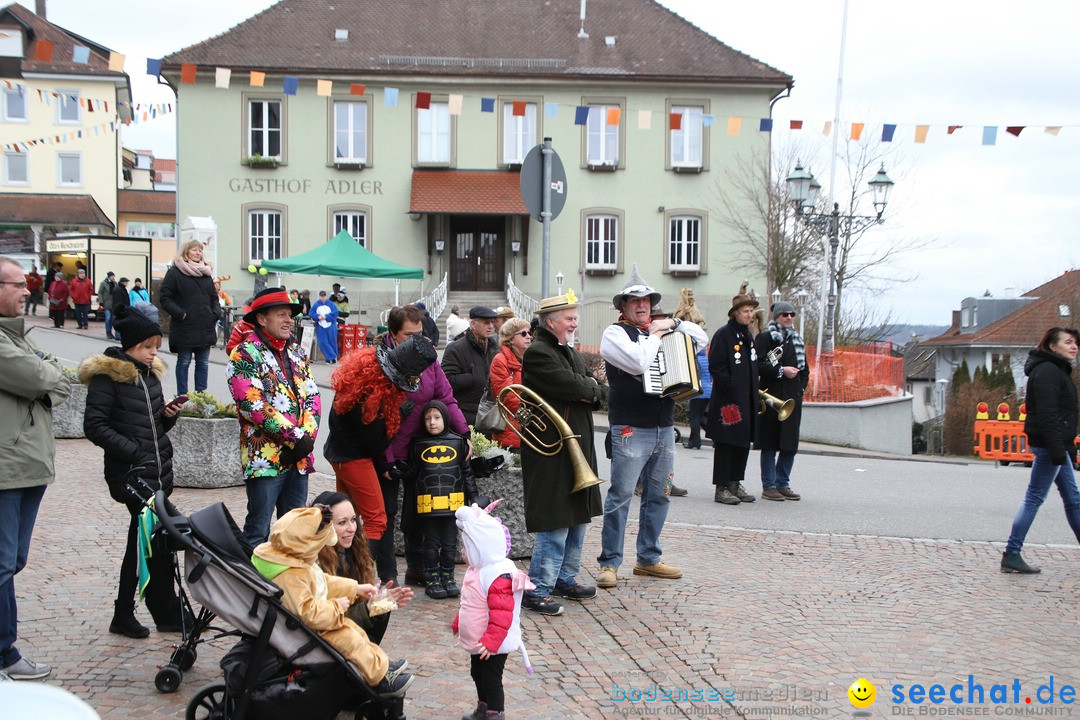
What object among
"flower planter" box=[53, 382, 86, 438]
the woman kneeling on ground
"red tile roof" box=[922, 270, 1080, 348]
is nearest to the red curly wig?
the woman kneeling on ground

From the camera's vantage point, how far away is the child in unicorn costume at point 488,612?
191 inches

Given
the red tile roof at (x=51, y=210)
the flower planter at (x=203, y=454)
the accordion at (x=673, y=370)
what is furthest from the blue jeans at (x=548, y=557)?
the red tile roof at (x=51, y=210)

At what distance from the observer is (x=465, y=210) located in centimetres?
3244

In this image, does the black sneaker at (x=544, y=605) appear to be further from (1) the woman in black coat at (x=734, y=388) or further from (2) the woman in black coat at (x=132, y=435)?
(1) the woman in black coat at (x=734, y=388)

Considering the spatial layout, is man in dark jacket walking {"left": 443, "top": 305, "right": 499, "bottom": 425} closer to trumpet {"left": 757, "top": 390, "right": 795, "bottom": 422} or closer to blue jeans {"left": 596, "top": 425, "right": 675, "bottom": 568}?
blue jeans {"left": 596, "top": 425, "right": 675, "bottom": 568}

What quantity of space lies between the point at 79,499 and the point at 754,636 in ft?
20.8

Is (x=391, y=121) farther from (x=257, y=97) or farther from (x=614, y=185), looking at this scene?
(x=614, y=185)

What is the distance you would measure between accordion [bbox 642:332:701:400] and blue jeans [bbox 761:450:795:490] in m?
4.06

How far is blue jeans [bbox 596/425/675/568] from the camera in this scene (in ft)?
24.0

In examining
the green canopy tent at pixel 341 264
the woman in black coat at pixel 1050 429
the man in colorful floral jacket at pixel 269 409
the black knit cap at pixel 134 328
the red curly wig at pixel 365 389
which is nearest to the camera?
the black knit cap at pixel 134 328

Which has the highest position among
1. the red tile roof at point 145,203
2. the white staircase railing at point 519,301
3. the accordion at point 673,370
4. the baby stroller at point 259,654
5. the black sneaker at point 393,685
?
the red tile roof at point 145,203

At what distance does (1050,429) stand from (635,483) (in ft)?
10.5

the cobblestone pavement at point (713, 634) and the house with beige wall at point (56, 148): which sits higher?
the house with beige wall at point (56, 148)

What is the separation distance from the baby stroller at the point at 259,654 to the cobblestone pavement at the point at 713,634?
60 centimetres
